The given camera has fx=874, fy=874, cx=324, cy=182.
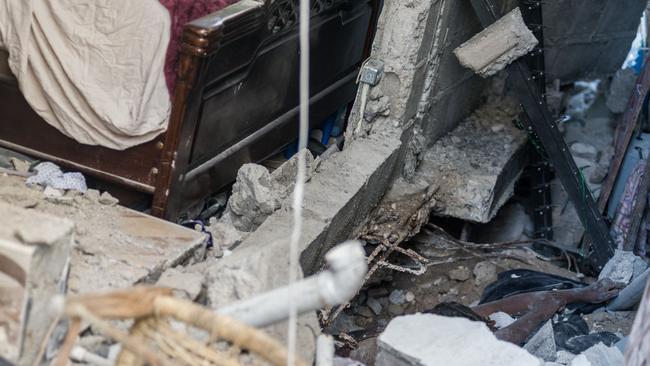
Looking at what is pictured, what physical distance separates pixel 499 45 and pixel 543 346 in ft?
6.58

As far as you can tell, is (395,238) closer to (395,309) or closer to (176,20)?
(395,309)

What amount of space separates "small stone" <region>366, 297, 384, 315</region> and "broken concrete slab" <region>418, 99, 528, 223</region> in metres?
0.79

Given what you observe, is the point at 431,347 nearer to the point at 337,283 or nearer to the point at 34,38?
the point at 337,283

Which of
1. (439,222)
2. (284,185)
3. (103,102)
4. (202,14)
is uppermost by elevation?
(202,14)

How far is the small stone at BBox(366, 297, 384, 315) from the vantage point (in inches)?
232

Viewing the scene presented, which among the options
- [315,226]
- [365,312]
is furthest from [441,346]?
[365,312]

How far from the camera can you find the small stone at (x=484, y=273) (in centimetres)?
617

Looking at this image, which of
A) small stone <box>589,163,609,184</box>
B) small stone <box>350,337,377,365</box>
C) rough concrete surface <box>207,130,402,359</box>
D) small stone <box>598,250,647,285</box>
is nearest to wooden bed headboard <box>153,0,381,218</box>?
rough concrete surface <box>207,130,402,359</box>

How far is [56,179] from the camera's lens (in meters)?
4.29

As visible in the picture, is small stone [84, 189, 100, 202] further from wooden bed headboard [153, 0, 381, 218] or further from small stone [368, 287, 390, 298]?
small stone [368, 287, 390, 298]

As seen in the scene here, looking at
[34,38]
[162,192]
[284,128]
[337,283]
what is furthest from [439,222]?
[337,283]

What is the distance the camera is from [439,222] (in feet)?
22.5

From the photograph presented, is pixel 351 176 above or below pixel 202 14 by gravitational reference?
below

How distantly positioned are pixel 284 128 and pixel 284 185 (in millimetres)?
650
